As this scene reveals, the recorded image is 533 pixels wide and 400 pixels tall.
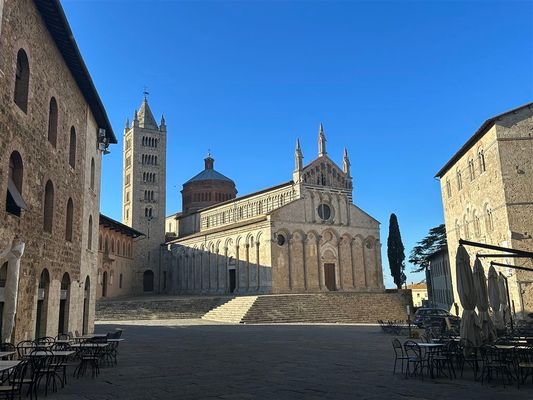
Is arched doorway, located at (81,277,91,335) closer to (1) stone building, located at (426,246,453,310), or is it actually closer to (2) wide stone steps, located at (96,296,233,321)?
(2) wide stone steps, located at (96,296,233,321)

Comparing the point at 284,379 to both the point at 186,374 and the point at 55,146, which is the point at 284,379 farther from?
the point at 55,146

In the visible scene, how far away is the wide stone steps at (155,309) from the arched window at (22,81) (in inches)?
1085

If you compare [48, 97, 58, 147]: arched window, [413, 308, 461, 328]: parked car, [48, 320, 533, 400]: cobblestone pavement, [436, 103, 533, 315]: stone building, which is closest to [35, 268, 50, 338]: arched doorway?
[48, 320, 533, 400]: cobblestone pavement

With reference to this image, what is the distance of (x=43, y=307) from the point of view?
1288 centimetres

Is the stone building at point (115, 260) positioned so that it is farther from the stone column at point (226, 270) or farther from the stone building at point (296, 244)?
the stone column at point (226, 270)

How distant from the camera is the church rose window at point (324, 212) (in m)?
48.0

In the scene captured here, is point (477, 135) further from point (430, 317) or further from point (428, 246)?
point (428, 246)

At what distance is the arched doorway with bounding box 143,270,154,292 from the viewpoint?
58.3m

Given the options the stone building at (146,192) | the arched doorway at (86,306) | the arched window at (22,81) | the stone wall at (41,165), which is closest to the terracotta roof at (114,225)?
the stone building at (146,192)

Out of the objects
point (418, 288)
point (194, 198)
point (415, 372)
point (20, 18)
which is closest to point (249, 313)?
point (415, 372)

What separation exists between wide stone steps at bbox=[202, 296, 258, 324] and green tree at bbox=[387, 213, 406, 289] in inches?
836

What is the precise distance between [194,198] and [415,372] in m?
57.4

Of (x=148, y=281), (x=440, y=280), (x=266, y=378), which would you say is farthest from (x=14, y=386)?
(x=148, y=281)

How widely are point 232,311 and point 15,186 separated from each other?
25.7 m
